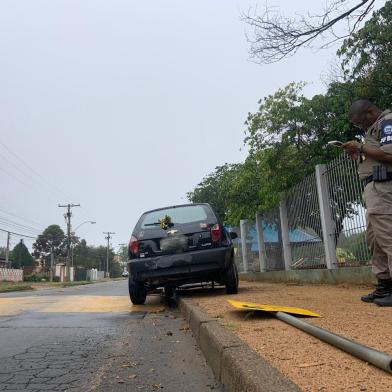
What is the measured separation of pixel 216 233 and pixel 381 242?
9.67ft

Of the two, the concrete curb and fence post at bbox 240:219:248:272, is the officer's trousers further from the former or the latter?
fence post at bbox 240:219:248:272

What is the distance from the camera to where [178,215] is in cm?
766

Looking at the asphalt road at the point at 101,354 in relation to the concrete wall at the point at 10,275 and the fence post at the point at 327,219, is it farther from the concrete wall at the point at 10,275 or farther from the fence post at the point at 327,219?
the concrete wall at the point at 10,275

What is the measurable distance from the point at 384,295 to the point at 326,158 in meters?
7.80

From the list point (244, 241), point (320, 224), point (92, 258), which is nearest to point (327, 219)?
point (320, 224)

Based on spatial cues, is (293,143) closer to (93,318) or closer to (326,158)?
(326,158)

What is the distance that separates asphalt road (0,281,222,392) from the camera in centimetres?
333

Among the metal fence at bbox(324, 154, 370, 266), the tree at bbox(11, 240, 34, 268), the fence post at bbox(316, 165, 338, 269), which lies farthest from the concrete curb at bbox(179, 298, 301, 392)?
the tree at bbox(11, 240, 34, 268)

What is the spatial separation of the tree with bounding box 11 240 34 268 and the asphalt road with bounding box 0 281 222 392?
78.0 metres

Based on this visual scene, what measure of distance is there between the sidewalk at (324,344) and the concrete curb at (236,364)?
0.27 feet

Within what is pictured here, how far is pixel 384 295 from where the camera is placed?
4.92 meters

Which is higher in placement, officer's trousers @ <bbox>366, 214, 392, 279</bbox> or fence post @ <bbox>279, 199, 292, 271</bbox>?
fence post @ <bbox>279, 199, 292, 271</bbox>

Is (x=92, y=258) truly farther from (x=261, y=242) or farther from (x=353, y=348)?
(x=353, y=348)

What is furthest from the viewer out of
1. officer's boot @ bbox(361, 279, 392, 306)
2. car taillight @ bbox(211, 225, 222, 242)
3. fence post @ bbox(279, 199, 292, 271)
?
fence post @ bbox(279, 199, 292, 271)
